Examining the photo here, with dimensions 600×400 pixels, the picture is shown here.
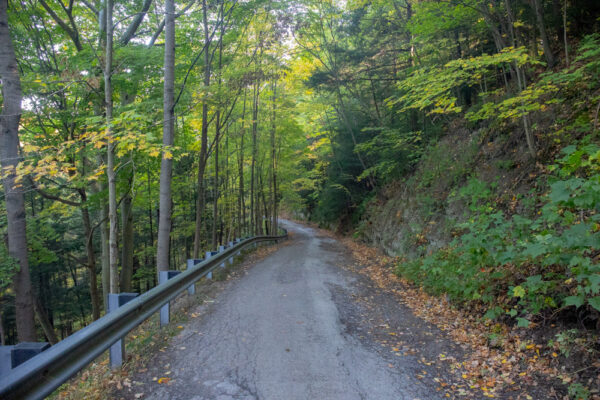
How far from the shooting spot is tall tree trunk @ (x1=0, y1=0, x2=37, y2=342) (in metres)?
5.61

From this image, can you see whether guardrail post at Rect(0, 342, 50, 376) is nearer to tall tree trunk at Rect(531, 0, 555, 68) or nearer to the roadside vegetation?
the roadside vegetation

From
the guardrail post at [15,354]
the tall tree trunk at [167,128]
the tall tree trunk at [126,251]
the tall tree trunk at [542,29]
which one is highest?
the tall tree trunk at [542,29]

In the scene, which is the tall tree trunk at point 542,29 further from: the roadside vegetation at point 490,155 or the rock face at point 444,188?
the rock face at point 444,188

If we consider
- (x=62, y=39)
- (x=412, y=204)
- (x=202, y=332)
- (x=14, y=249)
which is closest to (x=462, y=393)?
(x=202, y=332)

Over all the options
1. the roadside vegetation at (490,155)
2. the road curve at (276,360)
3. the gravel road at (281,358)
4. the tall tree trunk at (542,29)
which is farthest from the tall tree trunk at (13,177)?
the tall tree trunk at (542,29)

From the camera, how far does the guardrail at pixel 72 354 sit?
2.00 metres

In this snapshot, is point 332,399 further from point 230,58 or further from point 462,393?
point 230,58

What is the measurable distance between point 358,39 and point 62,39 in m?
12.7

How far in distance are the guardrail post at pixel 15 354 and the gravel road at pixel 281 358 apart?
102 cm

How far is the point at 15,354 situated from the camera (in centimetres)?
213

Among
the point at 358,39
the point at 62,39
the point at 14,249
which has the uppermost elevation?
the point at 358,39

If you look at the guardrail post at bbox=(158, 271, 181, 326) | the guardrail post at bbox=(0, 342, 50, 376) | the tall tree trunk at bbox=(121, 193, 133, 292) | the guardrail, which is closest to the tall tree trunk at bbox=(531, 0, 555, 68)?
the guardrail post at bbox=(158, 271, 181, 326)

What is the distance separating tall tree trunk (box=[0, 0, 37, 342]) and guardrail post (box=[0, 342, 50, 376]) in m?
4.60

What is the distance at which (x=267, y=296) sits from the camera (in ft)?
20.2
